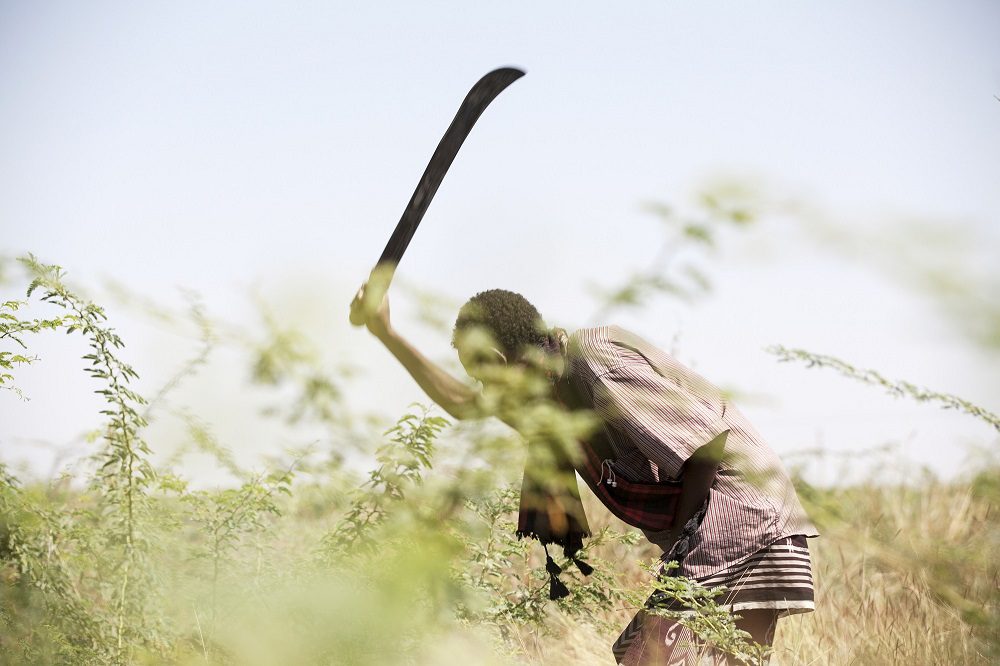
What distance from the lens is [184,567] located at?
7.14 ft

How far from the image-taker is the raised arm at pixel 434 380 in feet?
4.92

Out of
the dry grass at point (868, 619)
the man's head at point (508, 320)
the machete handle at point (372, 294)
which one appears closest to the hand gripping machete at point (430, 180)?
the machete handle at point (372, 294)

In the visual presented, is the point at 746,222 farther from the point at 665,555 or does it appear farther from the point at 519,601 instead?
the point at 519,601

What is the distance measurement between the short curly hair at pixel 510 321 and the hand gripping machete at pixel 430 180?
66 centimetres

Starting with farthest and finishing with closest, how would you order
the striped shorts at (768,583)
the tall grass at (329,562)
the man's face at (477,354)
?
1. the striped shorts at (768,583)
2. the man's face at (477,354)
3. the tall grass at (329,562)

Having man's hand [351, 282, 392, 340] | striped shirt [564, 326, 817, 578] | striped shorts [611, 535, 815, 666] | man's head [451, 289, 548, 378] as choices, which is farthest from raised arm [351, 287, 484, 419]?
striped shorts [611, 535, 815, 666]

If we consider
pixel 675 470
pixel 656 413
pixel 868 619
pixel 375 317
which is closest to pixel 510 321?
pixel 656 413

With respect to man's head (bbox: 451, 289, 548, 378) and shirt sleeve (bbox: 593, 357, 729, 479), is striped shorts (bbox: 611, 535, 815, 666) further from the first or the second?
man's head (bbox: 451, 289, 548, 378)

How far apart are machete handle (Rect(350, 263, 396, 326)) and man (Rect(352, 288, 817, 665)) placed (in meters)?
0.44

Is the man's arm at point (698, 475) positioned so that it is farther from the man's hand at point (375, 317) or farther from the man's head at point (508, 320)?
the man's hand at point (375, 317)

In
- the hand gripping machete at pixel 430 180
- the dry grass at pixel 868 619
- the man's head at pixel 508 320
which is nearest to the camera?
the hand gripping machete at pixel 430 180

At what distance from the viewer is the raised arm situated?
1501 millimetres

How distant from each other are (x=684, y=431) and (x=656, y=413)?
9 centimetres

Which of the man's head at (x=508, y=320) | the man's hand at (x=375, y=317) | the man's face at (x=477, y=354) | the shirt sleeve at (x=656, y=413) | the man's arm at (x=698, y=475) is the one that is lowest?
the man's face at (x=477, y=354)
